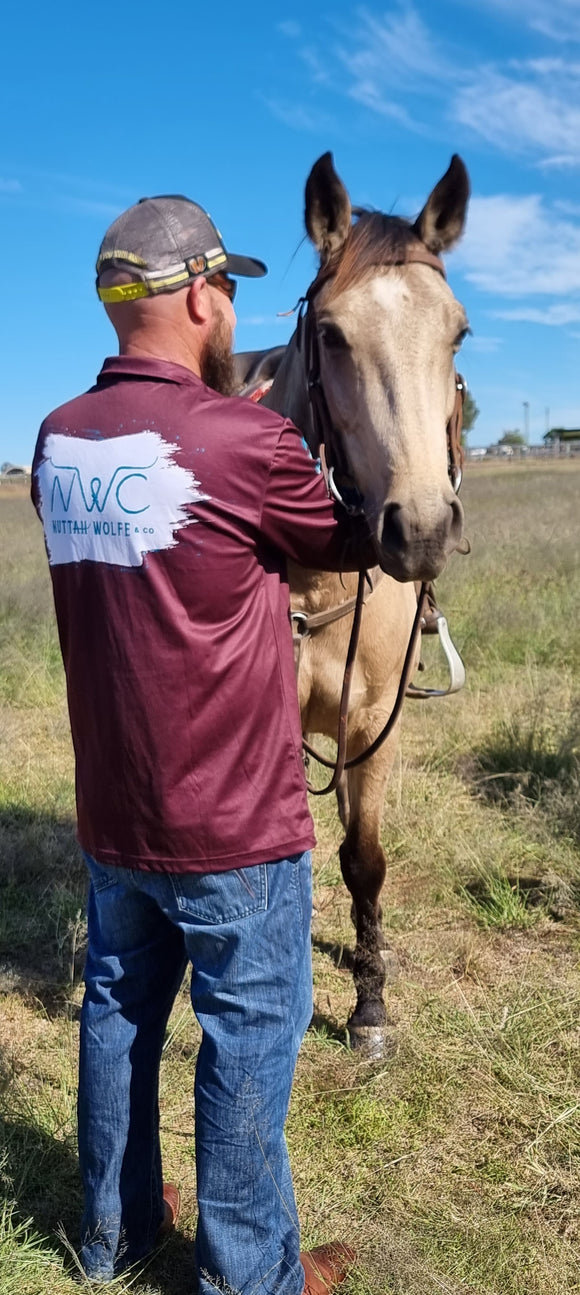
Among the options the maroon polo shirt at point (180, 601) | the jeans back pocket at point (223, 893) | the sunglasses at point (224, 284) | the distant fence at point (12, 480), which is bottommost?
the jeans back pocket at point (223, 893)

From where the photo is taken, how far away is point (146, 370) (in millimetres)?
1804

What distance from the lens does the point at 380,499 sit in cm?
200

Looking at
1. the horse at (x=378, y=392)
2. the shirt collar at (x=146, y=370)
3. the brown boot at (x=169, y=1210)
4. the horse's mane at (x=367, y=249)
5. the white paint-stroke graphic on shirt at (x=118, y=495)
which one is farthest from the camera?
the brown boot at (x=169, y=1210)

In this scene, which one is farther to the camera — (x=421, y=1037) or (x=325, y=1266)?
(x=421, y=1037)

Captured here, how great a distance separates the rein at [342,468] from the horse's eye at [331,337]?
4.3 inches

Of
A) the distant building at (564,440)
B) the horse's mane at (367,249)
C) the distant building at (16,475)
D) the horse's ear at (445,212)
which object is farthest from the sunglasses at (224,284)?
the distant building at (564,440)

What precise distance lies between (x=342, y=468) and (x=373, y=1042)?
6.43 feet

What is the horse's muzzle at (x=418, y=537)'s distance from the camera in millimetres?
1883

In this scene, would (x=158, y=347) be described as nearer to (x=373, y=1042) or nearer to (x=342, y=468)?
(x=342, y=468)

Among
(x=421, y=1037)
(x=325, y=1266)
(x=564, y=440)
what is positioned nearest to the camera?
(x=325, y=1266)

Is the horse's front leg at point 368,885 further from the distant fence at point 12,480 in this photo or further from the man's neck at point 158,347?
the distant fence at point 12,480

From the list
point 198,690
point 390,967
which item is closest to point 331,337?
point 198,690

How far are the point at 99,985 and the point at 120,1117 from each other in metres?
0.29

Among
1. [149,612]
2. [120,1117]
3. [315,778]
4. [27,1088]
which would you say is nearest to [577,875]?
[315,778]
